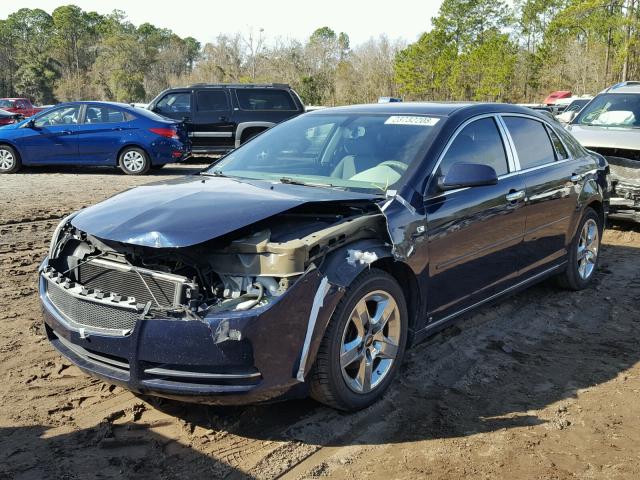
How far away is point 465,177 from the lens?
407 centimetres

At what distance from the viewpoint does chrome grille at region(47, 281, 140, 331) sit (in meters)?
3.26

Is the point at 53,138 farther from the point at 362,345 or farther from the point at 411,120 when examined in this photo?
the point at 362,345

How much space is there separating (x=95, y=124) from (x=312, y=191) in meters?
11.1

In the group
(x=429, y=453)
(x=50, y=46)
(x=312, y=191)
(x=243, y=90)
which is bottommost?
(x=429, y=453)

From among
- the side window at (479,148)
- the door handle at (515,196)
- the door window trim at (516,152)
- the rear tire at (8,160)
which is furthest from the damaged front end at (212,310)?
the rear tire at (8,160)

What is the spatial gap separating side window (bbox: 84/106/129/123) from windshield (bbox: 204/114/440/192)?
9.59 m

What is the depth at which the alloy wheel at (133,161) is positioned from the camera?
14.0 metres

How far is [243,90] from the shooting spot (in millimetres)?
15945

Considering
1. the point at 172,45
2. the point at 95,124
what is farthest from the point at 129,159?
the point at 172,45

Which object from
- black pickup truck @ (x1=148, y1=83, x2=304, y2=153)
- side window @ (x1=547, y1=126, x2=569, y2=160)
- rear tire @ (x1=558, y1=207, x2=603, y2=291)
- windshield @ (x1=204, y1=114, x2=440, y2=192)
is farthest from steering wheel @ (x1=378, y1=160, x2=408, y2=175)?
black pickup truck @ (x1=148, y1=83, x2=304, y2=153)

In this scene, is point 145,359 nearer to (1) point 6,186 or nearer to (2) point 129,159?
(1) point 6,186

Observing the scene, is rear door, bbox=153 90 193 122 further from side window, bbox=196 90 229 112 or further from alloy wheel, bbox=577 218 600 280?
alloy wheel, bbox=577 218 600 280

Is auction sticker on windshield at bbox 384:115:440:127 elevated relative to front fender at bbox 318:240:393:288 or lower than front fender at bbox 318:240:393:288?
elevated

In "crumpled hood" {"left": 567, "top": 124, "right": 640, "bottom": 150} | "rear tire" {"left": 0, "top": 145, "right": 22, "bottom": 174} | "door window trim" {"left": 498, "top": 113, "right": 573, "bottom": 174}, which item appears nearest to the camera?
"door window trim" {"left": 498, "top": 113, "right": 573, "bottom": 174}
